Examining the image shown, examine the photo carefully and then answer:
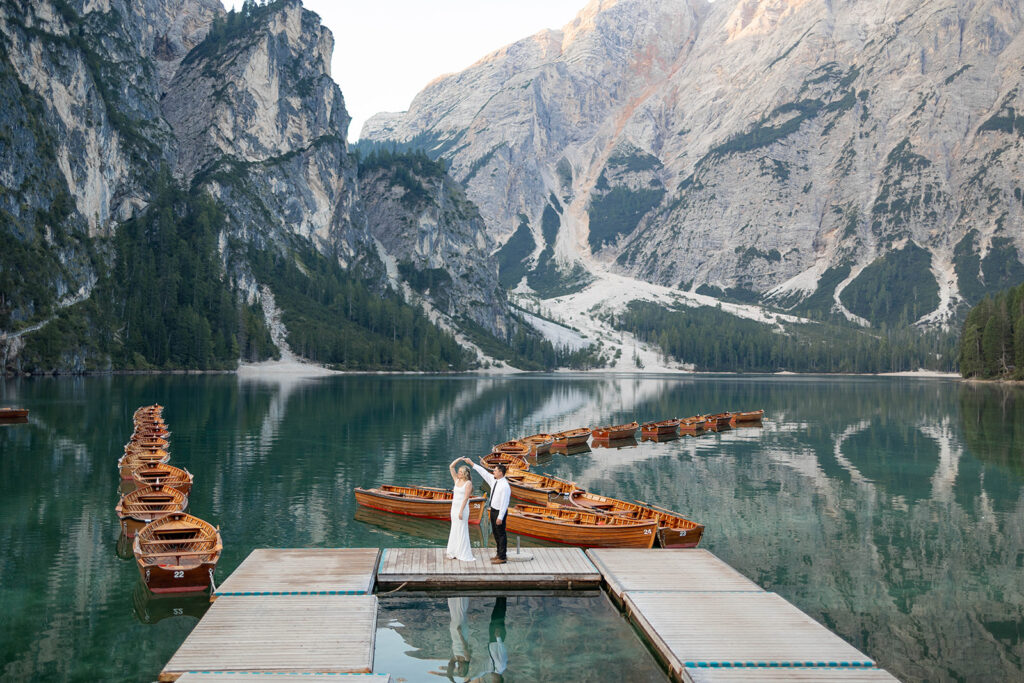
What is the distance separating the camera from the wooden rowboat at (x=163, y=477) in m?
46.1

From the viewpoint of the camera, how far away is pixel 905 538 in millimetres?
40812

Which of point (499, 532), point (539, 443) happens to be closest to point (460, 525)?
point (499, 532)

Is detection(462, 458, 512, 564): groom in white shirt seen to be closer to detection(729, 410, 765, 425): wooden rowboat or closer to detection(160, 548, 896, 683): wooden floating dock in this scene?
detection(160, 548, 896, 683): wooden floating dock

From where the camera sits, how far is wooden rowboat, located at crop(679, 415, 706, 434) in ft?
335

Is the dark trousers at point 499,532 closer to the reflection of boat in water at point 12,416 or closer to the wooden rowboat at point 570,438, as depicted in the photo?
the wooden rowboat at point 570,438

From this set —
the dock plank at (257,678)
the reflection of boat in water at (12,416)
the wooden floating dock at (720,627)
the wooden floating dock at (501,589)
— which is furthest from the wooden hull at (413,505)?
the reflection of boat in water at (12,416)

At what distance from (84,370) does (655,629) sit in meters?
190

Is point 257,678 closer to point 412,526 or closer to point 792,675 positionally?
point 792,675

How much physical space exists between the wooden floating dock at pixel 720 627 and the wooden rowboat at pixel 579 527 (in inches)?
112

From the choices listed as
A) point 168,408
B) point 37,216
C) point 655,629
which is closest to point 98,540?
point 655,629

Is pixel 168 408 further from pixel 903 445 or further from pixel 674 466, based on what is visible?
pixel 903 445

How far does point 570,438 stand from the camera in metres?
85.3

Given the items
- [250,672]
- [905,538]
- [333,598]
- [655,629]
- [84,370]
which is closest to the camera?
[250,672]

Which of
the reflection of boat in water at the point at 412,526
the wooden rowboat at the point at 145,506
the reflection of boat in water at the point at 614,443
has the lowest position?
the reflection of boat in water at the point at 614,443
